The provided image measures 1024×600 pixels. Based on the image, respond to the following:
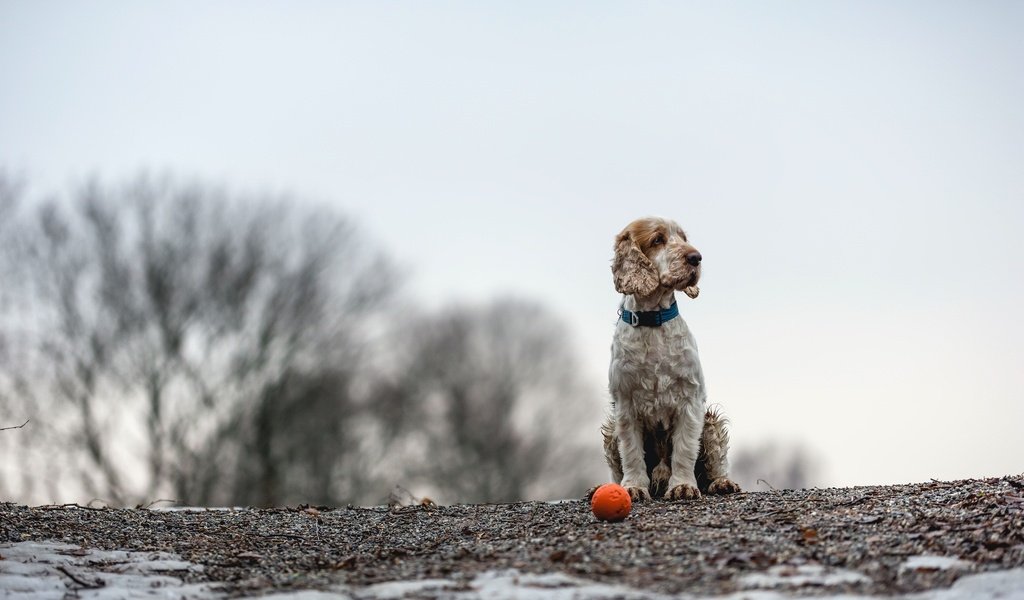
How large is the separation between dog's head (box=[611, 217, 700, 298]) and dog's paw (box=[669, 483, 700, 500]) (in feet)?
5.32

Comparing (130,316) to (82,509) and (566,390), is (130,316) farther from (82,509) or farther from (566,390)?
(82,509)

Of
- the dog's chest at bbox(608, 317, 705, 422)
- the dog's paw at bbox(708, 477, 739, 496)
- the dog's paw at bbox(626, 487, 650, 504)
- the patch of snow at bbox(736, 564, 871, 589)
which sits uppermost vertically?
the dog's chest at bbox(608, 317, 705, 422)

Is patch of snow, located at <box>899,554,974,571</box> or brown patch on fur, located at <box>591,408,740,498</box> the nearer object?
patch of snow, located at <box>899,554,974,571</box>

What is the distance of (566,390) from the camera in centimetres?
3356

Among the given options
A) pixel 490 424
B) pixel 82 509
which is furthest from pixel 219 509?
pixel 490 424

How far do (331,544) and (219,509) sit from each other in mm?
2734

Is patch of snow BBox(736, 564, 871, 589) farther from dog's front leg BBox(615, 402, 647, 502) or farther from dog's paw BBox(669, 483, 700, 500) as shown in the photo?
dog's front leg BBox(615, 402, 647, 502)

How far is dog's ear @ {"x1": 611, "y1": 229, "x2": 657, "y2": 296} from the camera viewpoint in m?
9.27

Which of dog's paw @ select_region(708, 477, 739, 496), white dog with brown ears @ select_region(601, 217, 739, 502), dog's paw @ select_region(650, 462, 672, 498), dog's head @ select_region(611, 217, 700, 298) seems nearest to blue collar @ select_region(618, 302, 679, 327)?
white dog with brown ears @ select_region(601, 217, 739, 502)

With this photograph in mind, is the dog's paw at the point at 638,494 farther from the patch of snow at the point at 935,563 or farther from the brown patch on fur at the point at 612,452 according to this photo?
the patch of snow at the point at 935,563

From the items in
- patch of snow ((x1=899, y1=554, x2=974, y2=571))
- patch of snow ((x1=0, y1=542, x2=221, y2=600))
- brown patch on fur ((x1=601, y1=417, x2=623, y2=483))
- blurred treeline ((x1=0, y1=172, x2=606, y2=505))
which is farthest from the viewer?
blurred treeline ((x1=0, y1=172, x2=606, y2=505))

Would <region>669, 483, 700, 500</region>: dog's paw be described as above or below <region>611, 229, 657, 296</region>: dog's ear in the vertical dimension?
below

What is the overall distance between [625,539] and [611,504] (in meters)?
0.67

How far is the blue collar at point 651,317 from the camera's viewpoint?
9391mm
